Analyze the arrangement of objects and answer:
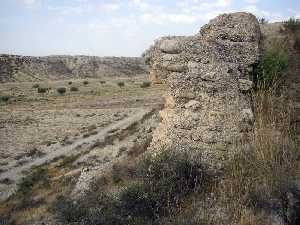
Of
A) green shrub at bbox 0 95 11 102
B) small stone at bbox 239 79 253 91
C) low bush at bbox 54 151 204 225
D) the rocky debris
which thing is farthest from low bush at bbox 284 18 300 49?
the rocky debris

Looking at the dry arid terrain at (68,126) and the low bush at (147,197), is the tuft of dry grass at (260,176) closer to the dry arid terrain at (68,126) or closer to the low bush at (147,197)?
the low bush at (147,197)

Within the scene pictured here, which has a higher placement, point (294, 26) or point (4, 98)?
point (294, 26)

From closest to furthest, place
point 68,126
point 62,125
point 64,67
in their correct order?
point 68,126, point 62,125, point 64,67

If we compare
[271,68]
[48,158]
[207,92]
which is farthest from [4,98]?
[207,92]

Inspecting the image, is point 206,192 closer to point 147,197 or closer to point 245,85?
point 147,197

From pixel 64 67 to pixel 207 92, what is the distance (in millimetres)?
74316

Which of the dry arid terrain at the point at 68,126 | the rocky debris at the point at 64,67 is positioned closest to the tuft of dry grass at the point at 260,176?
the dry arid terrain at the point at 68,126

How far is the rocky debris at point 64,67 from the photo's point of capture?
69.0 m

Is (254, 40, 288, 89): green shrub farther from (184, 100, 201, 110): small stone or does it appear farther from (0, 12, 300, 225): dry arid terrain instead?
(184, 100, 201, 110): small stone

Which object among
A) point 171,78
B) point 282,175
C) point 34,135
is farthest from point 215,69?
point 34,135

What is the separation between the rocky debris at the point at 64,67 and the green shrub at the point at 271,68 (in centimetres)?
5915

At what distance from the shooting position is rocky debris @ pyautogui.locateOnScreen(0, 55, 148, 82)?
69000 millimetres

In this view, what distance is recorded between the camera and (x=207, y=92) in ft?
25.5

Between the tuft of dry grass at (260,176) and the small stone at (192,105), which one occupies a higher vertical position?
the small stone at (192,105)
